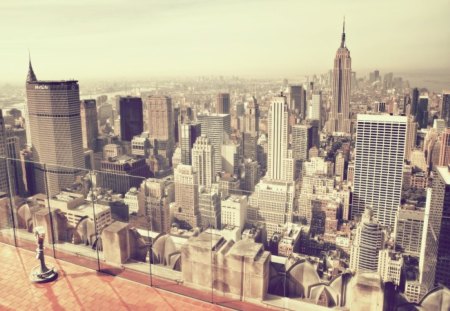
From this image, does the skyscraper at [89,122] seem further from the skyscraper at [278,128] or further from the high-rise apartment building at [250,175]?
the skyscraper at [278,128]

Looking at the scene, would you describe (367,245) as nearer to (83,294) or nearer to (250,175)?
(83,294)

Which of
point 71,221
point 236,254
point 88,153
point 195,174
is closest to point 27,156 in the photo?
point 88,153

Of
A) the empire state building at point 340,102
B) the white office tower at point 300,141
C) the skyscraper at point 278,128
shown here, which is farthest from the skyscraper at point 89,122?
the empire state building at point 340,102

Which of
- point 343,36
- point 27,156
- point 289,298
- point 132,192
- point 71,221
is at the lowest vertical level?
point 27,156

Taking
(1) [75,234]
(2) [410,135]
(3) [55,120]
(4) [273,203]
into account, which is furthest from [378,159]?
(1) [75,234]

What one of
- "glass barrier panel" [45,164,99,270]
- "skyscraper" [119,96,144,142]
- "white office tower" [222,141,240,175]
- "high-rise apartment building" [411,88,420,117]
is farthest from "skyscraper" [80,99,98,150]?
"glass barrier panel" [45,164,99,270]

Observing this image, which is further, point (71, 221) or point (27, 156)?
point (27, 156)

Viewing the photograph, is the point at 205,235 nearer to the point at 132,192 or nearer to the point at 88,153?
the point at 132,192
